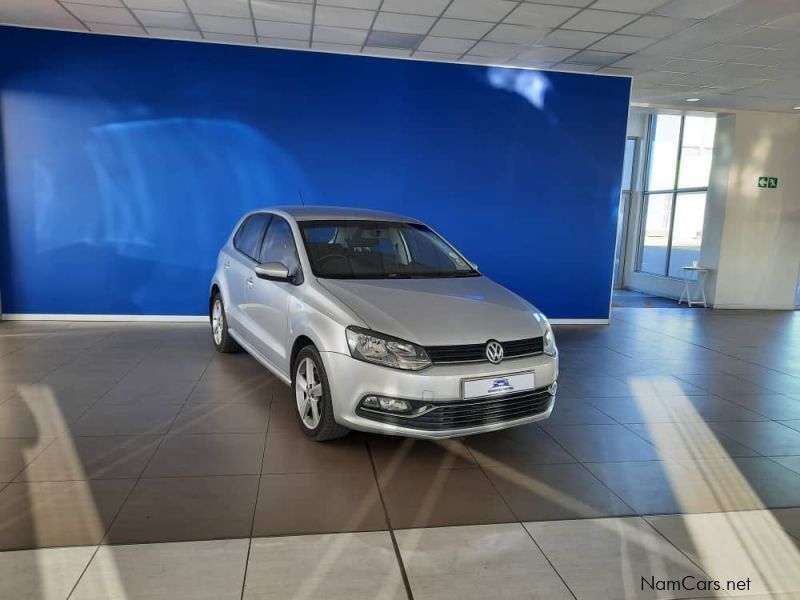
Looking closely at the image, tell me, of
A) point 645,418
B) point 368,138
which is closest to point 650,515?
point 645,418

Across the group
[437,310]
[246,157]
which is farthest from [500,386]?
[246,157]

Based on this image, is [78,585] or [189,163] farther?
[189,163]

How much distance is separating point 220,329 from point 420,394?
3.15 m

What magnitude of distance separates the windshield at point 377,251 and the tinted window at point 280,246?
5.0 inches

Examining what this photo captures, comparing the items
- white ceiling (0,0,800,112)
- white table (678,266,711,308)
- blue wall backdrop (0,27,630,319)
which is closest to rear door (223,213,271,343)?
blue wall backdrop (0,27,630,319)

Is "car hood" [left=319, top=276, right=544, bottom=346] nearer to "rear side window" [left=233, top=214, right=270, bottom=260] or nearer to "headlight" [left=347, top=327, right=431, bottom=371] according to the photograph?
"headlight" [left=347, top=327, right=431, bottom=371]

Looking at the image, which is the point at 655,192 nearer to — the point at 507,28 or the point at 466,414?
the point at 507,28

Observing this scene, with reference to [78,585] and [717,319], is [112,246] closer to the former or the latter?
[78,585]

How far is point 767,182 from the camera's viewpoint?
10008mm

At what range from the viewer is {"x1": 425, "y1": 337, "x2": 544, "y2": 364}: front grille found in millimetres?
3197

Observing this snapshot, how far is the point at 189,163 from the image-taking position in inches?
280

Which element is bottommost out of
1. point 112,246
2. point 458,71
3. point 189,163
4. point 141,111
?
point 112,246

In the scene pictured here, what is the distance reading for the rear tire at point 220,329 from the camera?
18.2 ft

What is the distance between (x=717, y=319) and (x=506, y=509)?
25.0 feet
